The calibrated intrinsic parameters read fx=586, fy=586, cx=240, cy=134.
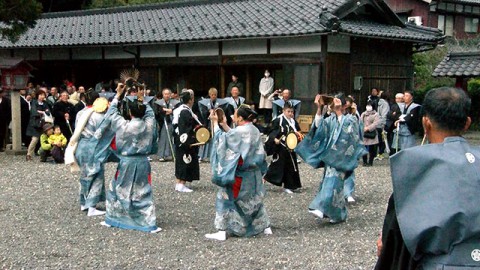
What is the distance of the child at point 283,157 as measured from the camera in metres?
9.34

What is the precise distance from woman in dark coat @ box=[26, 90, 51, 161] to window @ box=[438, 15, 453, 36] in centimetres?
2195

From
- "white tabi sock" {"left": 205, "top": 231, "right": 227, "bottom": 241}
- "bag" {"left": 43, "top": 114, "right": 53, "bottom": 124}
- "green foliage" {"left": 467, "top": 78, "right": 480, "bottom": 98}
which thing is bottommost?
"white tabi sock" {"left": 205, "top": 231, "right": 227, "bottom": 241}

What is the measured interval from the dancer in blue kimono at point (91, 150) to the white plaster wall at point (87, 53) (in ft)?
42.0

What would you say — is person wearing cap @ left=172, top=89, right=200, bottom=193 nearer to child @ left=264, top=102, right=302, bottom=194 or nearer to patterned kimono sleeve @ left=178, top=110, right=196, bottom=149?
patterned kimono sleeve @ left=178, top=110, right=196, bottom=149

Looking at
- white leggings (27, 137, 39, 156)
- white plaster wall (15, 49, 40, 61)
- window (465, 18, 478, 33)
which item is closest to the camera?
white leggings (27, 137, 39, 156)

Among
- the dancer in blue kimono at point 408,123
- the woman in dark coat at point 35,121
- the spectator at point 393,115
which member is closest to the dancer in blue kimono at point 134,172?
the dancer in blue kimono at point 408,123

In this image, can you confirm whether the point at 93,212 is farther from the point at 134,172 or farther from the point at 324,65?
the point at 324,65

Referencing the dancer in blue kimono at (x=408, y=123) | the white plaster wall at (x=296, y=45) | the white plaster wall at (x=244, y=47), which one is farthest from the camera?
the white plaster wall at (x=244, y=47)

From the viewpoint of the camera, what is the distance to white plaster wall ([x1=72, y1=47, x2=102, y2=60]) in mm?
20302

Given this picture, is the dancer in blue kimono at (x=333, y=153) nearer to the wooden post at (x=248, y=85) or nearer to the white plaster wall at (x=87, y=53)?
the wooden post at (x=248, y=85)

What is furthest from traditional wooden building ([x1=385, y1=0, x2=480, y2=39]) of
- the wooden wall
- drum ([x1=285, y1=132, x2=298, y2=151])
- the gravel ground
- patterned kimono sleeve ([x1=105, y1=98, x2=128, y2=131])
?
patterned kimono sleeve ([x1=105, y1=98, x2=128, y2=131])

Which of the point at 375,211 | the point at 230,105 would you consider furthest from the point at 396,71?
the point at 375,211

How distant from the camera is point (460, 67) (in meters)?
11.0

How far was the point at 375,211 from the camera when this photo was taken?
8.20 metres
